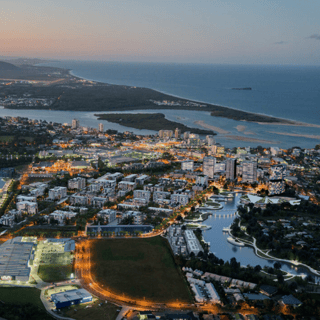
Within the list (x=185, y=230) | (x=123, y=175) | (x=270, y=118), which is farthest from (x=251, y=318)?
(x=270, y=118)

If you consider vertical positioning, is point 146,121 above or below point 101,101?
below

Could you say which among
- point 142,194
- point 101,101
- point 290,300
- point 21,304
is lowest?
point 21,304

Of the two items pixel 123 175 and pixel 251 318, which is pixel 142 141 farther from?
pixel 251 318

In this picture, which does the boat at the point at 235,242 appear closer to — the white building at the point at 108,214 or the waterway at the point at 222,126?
the white building at the point at 108,214

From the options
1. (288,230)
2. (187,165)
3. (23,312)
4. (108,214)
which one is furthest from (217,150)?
(23,312)

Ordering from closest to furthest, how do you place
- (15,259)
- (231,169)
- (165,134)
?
(15,259)
(231,169)
(165,134)

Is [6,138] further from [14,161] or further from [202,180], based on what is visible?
[202,180]
